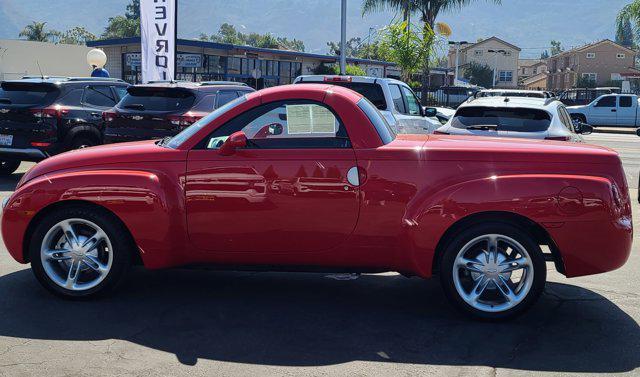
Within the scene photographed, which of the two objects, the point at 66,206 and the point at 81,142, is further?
the point at 81,142

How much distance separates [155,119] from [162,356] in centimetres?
664

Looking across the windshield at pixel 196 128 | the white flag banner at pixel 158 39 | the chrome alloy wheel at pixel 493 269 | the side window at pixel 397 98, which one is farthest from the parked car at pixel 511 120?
the white flag banner at pixel 158 39

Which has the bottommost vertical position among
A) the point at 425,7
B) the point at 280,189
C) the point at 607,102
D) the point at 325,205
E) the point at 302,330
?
the point at 302,330

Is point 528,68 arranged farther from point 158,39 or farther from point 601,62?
point 158,39

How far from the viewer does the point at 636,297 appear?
222 inches

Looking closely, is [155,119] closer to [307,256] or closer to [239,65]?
[307,256]

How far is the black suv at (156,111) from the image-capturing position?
34.2 ft

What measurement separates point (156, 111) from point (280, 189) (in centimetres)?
601

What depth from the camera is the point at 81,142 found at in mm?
11828

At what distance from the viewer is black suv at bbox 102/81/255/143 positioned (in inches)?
410

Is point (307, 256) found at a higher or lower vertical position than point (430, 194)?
lower

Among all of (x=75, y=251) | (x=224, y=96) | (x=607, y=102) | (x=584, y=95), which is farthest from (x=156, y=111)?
(x=584, y=95)

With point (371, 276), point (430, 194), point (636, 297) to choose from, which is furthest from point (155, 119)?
point (636, 297)

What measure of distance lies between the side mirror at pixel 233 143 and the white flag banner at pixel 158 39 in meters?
11.9
